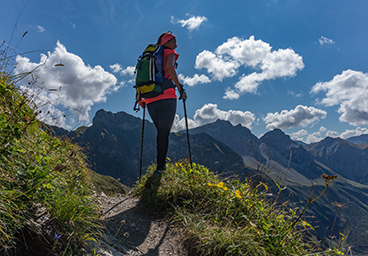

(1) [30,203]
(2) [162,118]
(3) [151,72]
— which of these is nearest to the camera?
(1) [30,203]

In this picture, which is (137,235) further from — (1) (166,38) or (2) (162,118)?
(1) (166,38)

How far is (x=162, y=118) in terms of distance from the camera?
18.8 feet

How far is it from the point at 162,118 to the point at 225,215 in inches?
121

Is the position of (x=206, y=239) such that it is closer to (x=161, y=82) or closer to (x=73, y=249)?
(x=73, y=249)

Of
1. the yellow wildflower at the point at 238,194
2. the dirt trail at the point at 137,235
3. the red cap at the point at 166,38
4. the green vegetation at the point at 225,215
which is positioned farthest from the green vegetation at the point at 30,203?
the red cap at the point at 166,38

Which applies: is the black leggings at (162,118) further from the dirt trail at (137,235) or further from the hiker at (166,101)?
the dirt trail at (137,235)

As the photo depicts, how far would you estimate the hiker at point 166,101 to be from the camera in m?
5.71

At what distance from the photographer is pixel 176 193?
16.1 ft

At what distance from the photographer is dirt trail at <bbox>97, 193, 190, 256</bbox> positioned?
3315 millimetres

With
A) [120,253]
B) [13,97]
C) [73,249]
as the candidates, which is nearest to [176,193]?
[120,253]

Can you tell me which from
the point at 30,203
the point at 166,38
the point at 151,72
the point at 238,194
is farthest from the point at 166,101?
the point at 30,203

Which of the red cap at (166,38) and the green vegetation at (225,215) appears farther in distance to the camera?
the red cap at (166,38)

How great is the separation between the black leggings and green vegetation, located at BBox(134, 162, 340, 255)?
71 cm

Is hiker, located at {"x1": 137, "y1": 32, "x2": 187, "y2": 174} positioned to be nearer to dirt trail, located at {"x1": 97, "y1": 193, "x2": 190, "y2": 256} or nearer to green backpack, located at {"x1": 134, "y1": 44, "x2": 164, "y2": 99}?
green backpack, located at {"x1": 134, "y1": 44, "x2": 164, "y2": 99}
